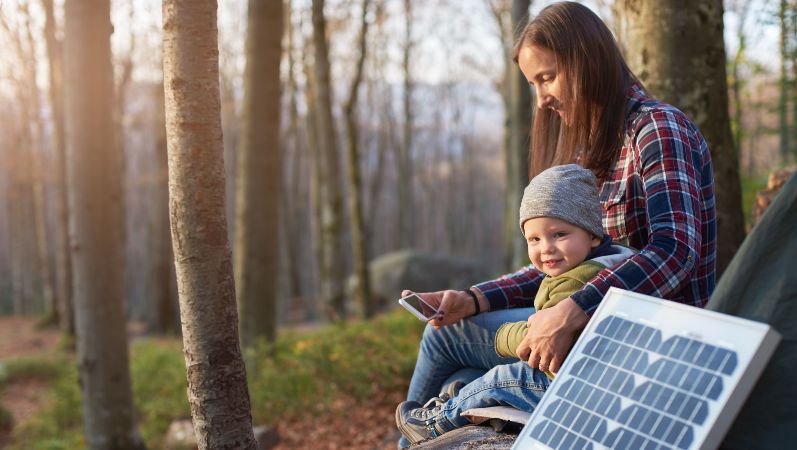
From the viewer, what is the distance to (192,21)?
2.51 meters

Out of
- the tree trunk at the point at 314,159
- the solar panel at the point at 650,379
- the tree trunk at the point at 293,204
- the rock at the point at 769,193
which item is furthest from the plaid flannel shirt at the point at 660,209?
the tree trunk at the point at 293,204

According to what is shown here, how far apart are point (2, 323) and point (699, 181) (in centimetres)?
2136

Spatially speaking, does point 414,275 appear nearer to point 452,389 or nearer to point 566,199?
point 452,389

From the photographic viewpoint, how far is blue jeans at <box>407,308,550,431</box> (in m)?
2.39

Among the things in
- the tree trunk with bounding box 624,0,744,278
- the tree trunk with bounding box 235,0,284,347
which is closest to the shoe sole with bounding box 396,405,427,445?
the tree trunk with bounding box 624,0,744,278

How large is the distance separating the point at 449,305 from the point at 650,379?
1085mm

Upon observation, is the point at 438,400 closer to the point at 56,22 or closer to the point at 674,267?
the point at 674,267

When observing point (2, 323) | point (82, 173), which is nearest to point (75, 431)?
point (82, 173)

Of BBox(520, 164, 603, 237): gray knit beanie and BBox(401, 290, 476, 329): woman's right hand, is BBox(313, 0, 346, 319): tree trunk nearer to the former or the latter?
BBox(401, 290, 476, 329): woman's right hand

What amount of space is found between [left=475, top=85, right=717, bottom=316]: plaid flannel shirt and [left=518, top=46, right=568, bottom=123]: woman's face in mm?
242

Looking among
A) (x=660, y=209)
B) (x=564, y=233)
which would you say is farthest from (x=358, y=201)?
(x=660, y=209)

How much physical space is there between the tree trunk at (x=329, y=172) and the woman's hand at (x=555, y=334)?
7.81m

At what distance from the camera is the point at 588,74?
258cm

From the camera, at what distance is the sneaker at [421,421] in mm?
2691
